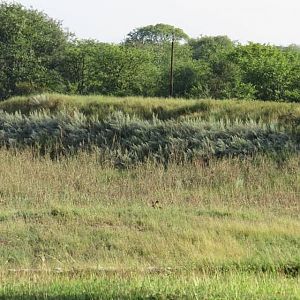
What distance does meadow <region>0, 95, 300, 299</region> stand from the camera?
6.21 metres

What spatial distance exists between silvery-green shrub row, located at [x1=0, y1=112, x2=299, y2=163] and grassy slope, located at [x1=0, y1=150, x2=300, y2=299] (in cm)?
118

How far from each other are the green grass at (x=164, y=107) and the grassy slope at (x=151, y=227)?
153 inches

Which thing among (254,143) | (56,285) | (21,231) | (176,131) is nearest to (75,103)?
(176,131)

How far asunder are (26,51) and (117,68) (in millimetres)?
7525

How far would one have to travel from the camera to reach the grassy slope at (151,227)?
5.81 m

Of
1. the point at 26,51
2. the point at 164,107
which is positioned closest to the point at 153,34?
the point at 26,51

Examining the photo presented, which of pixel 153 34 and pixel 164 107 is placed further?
pixel 153 34

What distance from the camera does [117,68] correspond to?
32281mm

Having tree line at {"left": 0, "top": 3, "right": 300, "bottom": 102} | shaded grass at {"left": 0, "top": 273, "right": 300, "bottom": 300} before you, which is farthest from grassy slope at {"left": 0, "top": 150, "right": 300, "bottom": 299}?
tree line at {"left": 0, "top": 3, "right": 300, "bottom": 102}

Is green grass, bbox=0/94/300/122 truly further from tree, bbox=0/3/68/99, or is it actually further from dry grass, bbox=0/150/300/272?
tree, bbox=0/3/68/99

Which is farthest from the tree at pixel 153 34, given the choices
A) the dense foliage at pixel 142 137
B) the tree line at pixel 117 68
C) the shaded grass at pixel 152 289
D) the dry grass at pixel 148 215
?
the shaded grass at pixel 152 289

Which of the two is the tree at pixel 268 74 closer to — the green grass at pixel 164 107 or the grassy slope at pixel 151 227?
the green grass at pixel 164 107

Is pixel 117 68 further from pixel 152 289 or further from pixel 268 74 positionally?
pixel 152 289

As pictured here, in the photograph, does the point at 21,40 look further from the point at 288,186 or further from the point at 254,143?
the point at 288,186
